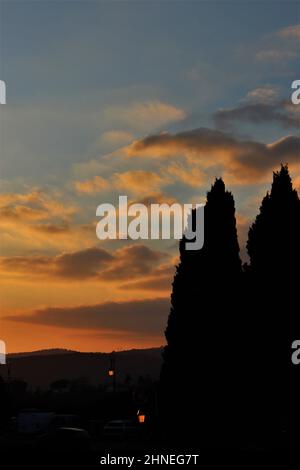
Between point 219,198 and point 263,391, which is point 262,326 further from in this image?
point 219,198

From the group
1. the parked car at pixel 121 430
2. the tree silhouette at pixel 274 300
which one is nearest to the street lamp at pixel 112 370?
the parked car at pixel 121 430

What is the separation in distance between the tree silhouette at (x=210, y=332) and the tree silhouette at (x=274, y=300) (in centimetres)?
195

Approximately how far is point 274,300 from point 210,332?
4.77 metres

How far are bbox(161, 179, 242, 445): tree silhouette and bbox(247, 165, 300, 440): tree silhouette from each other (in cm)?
195

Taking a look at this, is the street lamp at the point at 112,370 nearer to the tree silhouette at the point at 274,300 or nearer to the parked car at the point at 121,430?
the parked car at the point at 121,430

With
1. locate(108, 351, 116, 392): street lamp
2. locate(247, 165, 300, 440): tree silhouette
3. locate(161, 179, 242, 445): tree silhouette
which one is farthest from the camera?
locate(108, 351, 116, 392): street lamp

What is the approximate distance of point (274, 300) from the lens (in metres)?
44.7

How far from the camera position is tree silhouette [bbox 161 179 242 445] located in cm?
4706

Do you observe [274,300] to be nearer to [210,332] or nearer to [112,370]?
[210,332]

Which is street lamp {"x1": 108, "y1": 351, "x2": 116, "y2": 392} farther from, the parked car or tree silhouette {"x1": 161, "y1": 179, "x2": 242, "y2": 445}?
tree silhouette {"x1": 161, "y1": 179, "x2": 242, "y2": 445}

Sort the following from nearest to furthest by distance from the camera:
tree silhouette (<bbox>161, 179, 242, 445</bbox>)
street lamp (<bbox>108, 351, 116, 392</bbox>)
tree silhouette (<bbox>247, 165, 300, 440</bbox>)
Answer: tree silhouette (<bbox>247, 165, 300, 440</bbox>) → tree silhouette (<bbox>161, 179, 242, 445</bbox>) → street lamp (<bbox>108, 351, 116, 392</bbox>)

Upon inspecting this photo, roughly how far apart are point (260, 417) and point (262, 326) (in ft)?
15.0

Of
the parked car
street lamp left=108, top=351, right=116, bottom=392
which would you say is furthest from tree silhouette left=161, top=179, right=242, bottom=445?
street lamp left=108, top=351, right=116, bottom=392

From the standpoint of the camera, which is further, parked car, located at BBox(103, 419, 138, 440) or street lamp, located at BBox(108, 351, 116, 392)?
street lamp, located at BBox(108, 351, 116, 392)
